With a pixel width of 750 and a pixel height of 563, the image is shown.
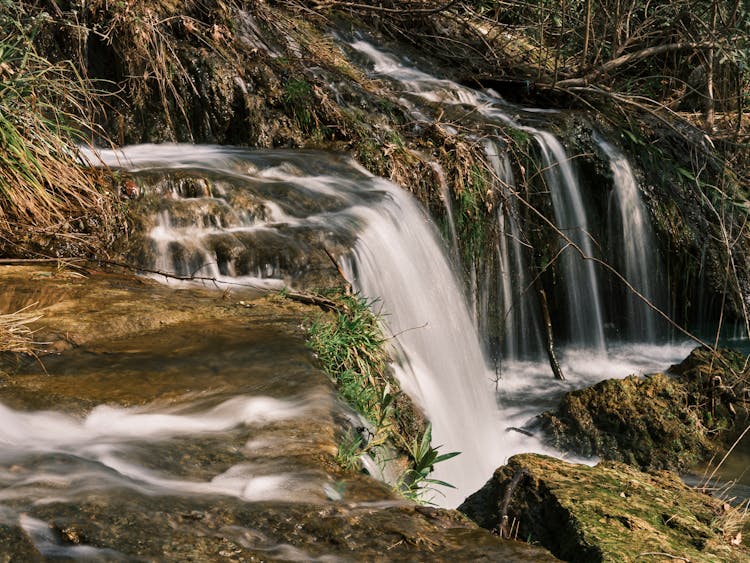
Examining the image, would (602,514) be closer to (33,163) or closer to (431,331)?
(431,331)

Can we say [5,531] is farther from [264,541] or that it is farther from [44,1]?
[44,1]

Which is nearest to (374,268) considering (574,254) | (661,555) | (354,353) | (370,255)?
(370,255)

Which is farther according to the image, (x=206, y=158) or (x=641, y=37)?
(x=641, y=37)

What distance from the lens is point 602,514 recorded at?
119 inches

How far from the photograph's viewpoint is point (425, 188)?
295 inches

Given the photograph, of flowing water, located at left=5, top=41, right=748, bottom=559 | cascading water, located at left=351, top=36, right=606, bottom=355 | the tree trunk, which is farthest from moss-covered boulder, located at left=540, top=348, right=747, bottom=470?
cascading water, located at left=351, top=36, right=606, bottom=355

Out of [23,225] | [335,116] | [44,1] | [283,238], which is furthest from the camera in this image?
[335,116]

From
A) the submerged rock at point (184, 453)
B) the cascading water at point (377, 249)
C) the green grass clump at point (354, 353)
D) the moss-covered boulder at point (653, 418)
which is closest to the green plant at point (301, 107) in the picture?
the cascading water at point (377, 249)

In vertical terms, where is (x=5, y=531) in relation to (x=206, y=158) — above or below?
below

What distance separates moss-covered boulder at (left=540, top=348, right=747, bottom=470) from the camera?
5.77 m

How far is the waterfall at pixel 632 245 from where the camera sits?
9.12 m

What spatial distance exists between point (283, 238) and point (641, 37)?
235 inches

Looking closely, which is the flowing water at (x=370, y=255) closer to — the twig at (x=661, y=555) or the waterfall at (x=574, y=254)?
the waterfall at (x=574, y=254)

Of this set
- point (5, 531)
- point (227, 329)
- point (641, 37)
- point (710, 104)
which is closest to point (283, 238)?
point (227, 329)
